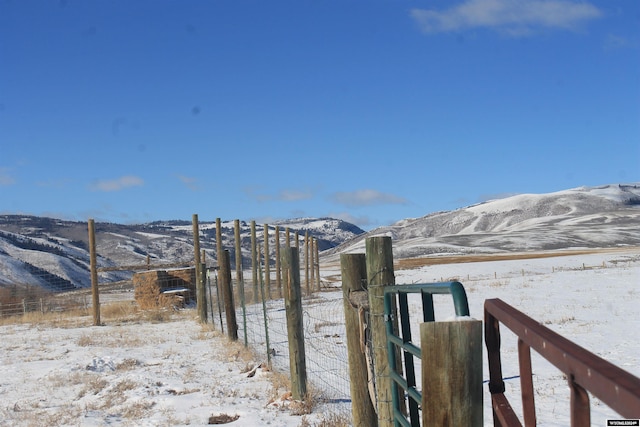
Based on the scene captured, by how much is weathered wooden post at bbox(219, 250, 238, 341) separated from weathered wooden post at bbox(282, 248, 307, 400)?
541 cm

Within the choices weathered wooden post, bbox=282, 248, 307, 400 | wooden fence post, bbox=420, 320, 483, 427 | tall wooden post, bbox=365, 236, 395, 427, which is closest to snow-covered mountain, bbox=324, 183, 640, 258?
weathered wooden post, bbox=282, 248, 307, 400

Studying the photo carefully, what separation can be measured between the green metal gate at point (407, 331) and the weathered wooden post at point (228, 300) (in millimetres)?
8063

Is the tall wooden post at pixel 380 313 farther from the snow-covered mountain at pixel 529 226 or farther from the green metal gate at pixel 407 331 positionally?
the snow-covered mountain at pixel 529 226

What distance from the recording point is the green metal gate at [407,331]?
2629mm

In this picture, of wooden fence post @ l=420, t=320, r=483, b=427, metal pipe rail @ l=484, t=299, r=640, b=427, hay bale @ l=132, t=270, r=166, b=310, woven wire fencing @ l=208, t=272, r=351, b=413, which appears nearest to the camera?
metal pipe rail @ l=484, t=299, r=640, b=427

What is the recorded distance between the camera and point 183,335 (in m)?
14.0

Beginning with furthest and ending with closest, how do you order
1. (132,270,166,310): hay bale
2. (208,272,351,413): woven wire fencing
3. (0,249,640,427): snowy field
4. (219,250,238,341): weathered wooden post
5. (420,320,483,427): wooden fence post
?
(132,270,166,310): hay bale → (219,250,238,341): weathered wooden post → (208,272,351,413): woven wire fencing → (0,249,640,427): snowy field → (420,320,483,427): wooden fence post

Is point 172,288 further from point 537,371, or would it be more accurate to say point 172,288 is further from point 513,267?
point 513,267

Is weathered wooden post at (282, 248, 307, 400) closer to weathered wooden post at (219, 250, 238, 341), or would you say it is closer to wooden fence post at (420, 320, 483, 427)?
wooden fence post at (420, 320, 483, 427)

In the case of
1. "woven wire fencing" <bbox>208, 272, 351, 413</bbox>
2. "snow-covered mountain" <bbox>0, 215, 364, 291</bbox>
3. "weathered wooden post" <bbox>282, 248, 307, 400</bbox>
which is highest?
"snow-covered mountain" <bbox>0, 215, 364, 291</bbox>

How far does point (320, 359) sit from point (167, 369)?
225cm

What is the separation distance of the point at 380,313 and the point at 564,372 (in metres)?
2.75

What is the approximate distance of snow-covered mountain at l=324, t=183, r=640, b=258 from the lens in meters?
89.2

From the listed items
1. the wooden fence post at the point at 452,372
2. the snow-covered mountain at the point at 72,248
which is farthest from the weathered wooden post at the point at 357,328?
the snow-covered mountain at the point at 72,248
